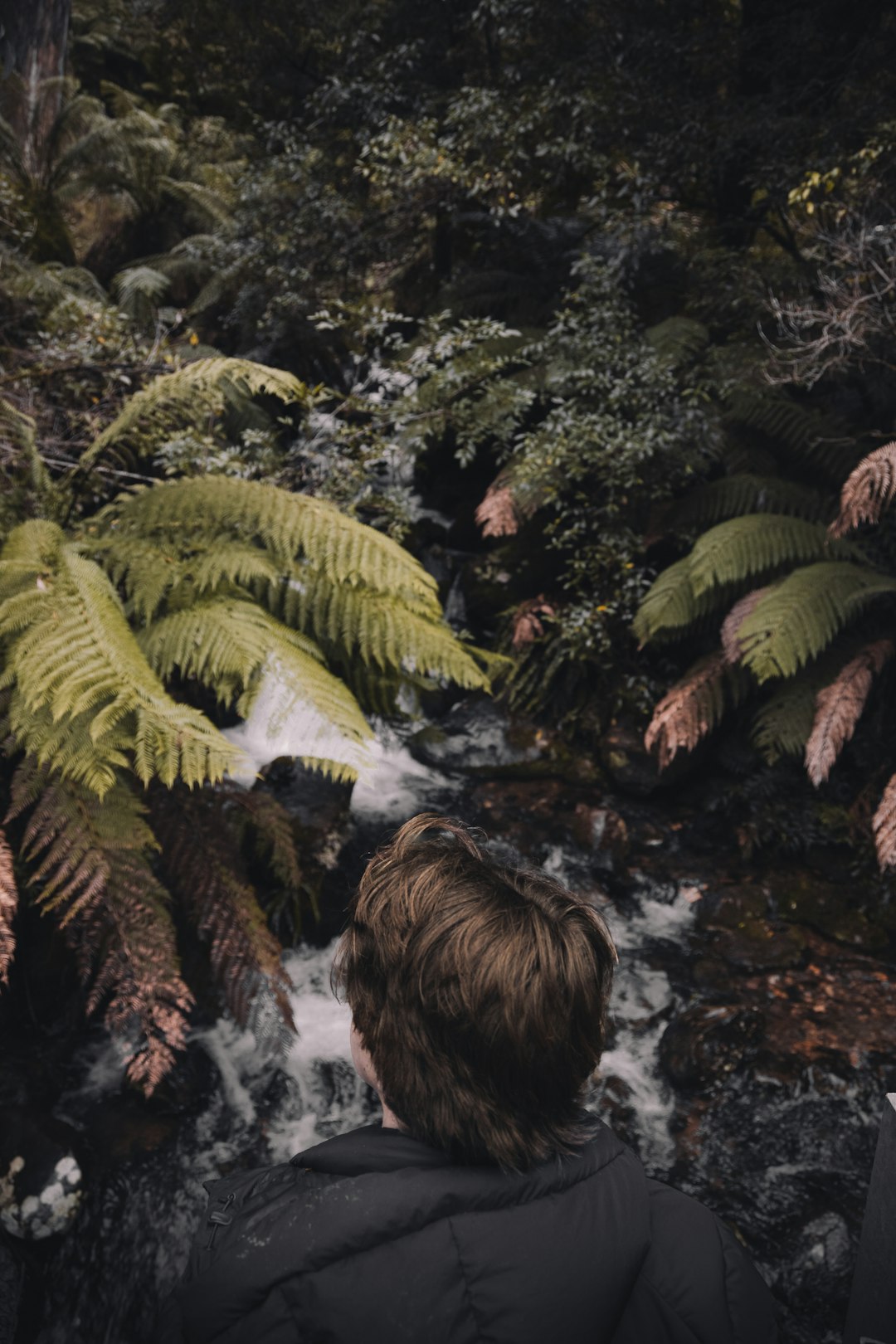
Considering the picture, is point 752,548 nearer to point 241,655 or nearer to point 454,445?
point 241,655

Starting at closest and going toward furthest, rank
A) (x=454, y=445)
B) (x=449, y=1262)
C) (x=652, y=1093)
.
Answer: (x=449, y=1262) < (x=652, y=1093) < (x=454, y=445)

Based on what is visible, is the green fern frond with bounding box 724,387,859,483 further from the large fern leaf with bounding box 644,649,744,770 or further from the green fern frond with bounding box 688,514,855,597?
the large fern leaf with bounding box 644,649,744,770

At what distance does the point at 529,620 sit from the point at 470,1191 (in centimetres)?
450

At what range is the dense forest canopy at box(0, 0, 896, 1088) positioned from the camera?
7.02 ft

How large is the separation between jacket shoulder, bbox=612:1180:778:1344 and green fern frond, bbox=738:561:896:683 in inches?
117

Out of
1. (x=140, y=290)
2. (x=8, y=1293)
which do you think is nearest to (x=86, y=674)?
(x=8, y=1293)

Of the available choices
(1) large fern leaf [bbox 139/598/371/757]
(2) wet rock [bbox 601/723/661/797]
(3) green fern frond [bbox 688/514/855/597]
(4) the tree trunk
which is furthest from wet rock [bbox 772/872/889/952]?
(4) the tree trunk

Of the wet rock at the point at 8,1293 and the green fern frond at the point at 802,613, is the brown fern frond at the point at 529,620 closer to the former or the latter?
the green fern frond at the point at 802,613

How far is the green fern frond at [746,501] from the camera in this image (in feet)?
A: 15.3

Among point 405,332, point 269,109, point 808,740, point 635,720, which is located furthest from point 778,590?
point 269,109

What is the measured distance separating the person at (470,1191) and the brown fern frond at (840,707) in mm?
2903

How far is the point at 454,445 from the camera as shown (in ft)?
21.6

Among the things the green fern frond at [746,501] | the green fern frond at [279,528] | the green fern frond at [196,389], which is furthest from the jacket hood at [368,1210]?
the green fern frond at [746,501]

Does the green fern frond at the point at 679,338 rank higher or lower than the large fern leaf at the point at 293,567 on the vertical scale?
higher
